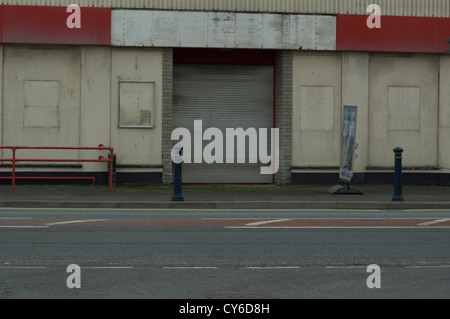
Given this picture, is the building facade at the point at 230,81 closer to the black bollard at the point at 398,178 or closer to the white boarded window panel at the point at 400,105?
the white boarded window panel at the point at 400,105

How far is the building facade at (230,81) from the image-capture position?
2352 cm

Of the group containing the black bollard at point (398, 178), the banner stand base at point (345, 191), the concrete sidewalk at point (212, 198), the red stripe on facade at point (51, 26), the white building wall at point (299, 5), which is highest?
the white building wall at point (299, 5)

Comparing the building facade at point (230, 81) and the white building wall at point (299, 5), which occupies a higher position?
the white building wall at point (299, 5)

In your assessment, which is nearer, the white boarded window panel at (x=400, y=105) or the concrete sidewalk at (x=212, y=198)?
the concrete sidewalk at (x=212, y=198)

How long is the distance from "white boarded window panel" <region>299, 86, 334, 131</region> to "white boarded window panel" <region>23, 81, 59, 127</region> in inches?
276

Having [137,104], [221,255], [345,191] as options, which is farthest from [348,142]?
[221,255]

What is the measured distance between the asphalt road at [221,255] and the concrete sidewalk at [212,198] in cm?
161

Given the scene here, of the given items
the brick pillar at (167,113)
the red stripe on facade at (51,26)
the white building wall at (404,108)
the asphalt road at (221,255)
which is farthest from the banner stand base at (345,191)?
the red stripe on facade at (51,26)

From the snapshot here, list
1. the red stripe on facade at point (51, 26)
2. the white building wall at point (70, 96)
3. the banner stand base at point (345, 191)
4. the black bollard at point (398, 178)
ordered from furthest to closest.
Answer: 1. the white building wall at point (70, 96)
2. the red stripe on facade at point (51, 26)
3. the banner stand base at point (345, 191)
4. the black bollard at point (398, 178)

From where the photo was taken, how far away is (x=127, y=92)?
78.4 ft

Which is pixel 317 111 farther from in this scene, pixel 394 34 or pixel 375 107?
pixel 394 34
